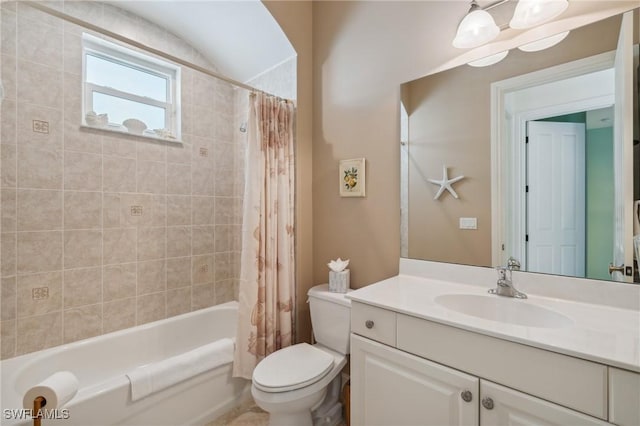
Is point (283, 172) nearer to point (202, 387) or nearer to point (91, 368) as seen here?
point (202, 387)

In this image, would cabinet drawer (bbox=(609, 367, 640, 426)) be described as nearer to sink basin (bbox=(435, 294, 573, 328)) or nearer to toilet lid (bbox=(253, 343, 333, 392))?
sink basin (bbox=(435, 294, 573, 328))

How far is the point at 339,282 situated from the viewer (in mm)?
1790

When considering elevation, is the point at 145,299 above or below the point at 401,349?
below

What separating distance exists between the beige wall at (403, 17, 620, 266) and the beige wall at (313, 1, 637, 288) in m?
0.11

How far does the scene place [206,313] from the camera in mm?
2447

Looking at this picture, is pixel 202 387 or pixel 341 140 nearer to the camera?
pixel 202 387

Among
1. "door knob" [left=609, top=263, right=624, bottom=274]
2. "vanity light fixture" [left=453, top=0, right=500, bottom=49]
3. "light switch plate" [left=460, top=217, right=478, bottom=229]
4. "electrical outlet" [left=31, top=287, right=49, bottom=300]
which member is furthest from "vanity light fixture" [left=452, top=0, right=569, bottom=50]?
"electrical outlet" [left=31, top=287, right=49, bottom=300]

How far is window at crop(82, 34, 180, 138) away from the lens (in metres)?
1.99

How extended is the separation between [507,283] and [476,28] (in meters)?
1.19

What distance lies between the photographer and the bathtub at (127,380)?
135 centimetres

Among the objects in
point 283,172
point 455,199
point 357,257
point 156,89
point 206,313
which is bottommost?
point 206,313

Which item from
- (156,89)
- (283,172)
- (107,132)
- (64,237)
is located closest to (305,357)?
(283,172)

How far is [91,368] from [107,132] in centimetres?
163

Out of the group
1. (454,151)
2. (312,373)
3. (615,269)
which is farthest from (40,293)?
(615,269)
